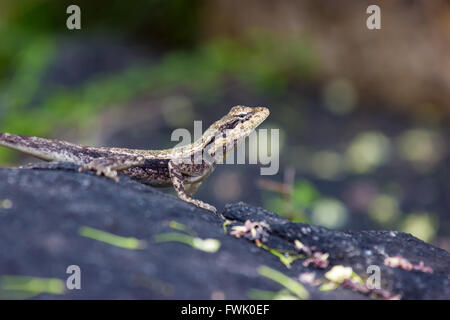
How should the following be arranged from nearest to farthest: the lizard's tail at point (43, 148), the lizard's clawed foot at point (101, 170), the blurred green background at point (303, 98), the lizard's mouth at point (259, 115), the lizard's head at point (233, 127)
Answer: the lizard's clawed foot at point (101, 170)
the lizard's tail at point (43, 148)
the lizard's head at point (233, 127)
the lizard's mouth at point (259, 115)
the blurred green background at point (303, 98)

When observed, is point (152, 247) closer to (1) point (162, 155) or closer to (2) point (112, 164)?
(2) point (112, 164)

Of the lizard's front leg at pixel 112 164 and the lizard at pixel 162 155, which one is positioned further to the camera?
the lizard at pixel 162 155

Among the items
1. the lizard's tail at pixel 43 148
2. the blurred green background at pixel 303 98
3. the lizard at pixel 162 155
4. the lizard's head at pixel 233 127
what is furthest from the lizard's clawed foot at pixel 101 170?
the blurred green background at pixel 303 98

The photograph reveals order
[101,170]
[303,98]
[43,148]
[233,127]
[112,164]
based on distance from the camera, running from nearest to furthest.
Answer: [101,170], [112,164], [43,148], [233,127], [303,98]

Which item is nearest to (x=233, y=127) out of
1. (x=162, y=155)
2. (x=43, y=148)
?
(x=162, y=155)

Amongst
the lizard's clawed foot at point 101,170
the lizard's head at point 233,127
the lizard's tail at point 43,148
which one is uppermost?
the lizard's head at point 233,127

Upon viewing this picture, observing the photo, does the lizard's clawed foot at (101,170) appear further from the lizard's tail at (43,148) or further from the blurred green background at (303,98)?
the blurred green background at (303,98)

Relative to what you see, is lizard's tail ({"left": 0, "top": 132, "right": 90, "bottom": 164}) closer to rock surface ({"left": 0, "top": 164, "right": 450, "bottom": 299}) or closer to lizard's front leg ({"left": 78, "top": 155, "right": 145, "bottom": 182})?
lizard's front leg ({"left": 78, "top": 155, "right": 145, "bottom": 182})
